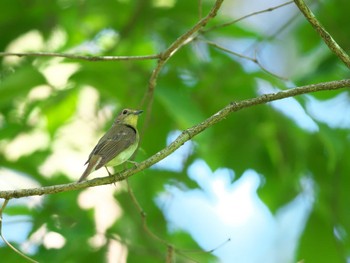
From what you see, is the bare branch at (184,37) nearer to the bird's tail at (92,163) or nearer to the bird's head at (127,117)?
the bird's tail at (92,163)

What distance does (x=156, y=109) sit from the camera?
5426 millimetres


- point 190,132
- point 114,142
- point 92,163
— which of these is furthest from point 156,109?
point 190,132

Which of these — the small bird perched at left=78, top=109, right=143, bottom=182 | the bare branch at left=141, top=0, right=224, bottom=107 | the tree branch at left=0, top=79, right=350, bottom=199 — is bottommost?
the tree branch at left=0, top=79, right=350, bottom=199

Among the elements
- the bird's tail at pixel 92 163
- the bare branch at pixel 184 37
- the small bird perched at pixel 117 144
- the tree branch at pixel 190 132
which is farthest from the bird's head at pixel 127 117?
the tree branch at pixel 190 132

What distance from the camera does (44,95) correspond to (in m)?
5.73

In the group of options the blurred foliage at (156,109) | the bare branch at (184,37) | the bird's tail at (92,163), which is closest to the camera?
the bare branch at (184,37)

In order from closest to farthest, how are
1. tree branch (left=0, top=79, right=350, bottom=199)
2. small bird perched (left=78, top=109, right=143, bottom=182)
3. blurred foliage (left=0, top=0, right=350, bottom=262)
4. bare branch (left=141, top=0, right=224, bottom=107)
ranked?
tree branch (left=0, top=79, right=350, bottom=199), bare branch (left=141, top=0, right=224, bottom=107), small bird perched (left=78, top=109, right=143, bottom=182), blurred foliage (left=0, top=0, right=350, bottom=262)

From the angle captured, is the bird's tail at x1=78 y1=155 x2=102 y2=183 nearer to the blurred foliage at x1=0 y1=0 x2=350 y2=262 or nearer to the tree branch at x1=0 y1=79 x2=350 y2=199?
the blurred foliage at x1=0 y1=0 x2=350 y2=262

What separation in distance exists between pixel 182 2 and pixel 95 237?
2270 millimetres

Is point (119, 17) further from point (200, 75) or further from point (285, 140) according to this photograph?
point (285, 140)

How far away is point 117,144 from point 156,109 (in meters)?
0.49

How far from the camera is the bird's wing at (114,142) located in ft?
16.3

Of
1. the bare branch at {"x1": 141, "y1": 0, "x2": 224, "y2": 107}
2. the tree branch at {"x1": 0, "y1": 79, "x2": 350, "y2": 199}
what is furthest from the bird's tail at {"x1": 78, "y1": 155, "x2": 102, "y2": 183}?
the tree branch at {"x1": 0, "y1": 79, "x2": 350, "y2": 199}

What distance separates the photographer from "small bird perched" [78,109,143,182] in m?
4.88
